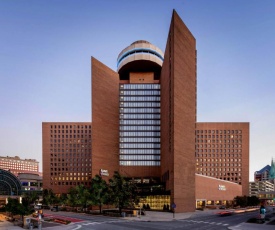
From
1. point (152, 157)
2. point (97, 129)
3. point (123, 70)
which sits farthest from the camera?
point (123, 70)

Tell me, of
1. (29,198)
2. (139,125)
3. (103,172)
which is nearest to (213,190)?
(139,125)

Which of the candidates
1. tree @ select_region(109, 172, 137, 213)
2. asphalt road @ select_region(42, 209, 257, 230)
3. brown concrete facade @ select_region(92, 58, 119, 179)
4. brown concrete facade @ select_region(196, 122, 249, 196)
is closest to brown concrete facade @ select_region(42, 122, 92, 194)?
brown concrete facade @ select_region(92, 58, 119, 179)

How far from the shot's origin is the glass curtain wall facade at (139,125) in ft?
417

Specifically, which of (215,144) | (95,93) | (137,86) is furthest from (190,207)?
(215,144)

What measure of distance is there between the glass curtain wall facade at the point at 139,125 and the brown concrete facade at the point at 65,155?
117 ft

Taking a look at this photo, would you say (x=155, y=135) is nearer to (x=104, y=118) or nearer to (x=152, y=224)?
(x=104, y=118)

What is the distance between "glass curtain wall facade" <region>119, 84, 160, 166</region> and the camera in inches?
5000

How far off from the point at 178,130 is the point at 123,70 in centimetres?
6642

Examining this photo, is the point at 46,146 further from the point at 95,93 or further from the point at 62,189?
the point at 95,93

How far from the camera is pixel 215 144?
14975cm

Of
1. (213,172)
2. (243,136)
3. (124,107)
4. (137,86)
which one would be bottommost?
(213,172)

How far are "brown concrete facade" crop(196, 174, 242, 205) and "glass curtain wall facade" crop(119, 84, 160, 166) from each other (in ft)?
86.3

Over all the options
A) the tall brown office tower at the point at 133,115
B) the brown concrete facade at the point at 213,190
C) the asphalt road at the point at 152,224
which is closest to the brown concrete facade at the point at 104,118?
the tall brown office tower at the point at 133,115

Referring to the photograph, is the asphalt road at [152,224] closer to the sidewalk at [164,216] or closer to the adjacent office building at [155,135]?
the sidewalk at [164,216]
